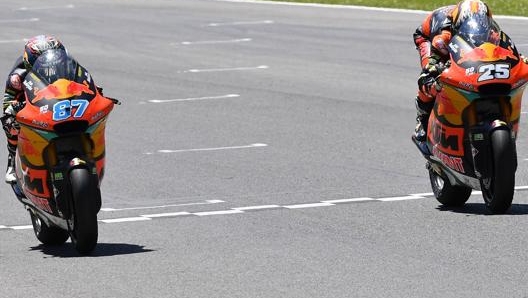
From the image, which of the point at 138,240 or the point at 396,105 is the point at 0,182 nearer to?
the point at 138,240

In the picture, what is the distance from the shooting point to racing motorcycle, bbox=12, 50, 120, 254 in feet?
36.8

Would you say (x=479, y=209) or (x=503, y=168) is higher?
(x=503, y=168)

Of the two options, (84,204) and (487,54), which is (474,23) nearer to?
(487,54)

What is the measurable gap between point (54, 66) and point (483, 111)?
3289 mm

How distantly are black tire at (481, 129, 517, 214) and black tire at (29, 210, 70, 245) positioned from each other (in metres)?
3.25

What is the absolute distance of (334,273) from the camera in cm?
1028

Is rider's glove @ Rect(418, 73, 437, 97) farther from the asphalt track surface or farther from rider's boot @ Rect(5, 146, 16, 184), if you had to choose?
rider's boot @ Rect(5, 146, 16, 184)

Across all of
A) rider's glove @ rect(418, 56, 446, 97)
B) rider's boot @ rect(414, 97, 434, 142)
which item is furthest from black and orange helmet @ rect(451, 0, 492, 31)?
rider's boot @ rect(414, 97, 434, 142)

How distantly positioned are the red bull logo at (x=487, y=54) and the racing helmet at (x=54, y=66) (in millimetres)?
3012

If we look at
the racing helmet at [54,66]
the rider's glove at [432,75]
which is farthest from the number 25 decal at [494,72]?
the racing helmet at [54,66]

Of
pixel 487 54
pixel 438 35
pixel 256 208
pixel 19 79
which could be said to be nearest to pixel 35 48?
pixel 19 79

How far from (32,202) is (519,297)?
165 inches

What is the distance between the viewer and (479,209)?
12977 mm

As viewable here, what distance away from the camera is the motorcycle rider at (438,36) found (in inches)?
505
